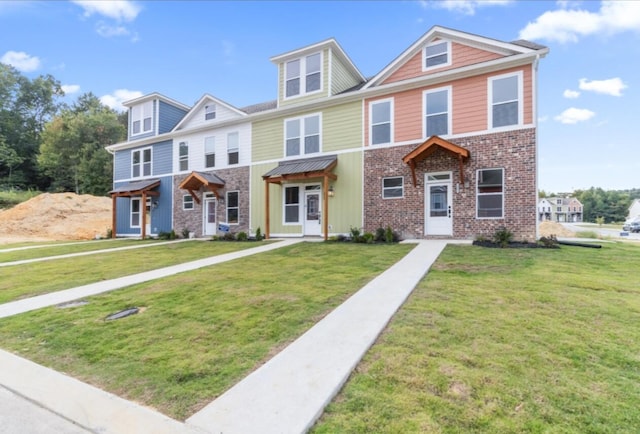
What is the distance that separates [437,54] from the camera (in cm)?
1205

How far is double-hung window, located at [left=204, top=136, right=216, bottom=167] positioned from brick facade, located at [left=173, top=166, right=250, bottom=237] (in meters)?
0.72

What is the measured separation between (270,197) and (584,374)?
13.4m

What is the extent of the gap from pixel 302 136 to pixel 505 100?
26.2 ft

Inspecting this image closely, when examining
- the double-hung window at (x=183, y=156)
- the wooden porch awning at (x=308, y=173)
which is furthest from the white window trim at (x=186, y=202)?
the wooden porch awning at (x=308, y=173)

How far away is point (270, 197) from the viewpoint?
49.5ft

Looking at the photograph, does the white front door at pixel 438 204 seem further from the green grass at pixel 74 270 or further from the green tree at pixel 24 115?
the green tree at pixel 24 115

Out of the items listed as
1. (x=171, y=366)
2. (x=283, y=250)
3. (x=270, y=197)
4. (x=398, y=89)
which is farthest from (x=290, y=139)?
(x=171, y=366)

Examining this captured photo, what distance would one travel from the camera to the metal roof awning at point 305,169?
41.8 feet

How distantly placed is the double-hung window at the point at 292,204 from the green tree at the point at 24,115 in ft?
115

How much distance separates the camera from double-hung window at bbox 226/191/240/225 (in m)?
16.2

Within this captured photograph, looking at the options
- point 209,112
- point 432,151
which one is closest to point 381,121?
point 432,151

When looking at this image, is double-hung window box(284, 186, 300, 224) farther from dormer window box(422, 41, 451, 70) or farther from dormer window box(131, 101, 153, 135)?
dormer window box(131, 101, 153, 135)

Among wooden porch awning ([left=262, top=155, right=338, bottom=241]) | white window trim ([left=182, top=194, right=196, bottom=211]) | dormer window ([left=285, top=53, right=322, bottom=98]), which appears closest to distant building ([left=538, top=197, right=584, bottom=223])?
dormer window ([left=285, top=53, right=322, bottom=98])

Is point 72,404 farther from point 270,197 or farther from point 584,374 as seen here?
point 270,197
